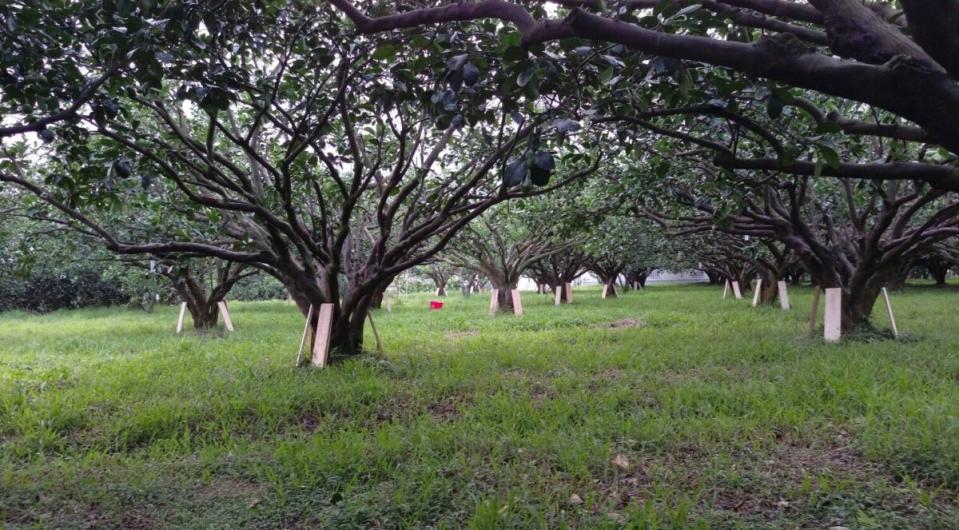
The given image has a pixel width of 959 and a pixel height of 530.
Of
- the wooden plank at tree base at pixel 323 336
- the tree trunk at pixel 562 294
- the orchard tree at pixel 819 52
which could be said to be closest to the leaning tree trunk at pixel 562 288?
the tree trunk at pixel 562 294

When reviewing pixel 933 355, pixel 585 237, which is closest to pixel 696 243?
pixel 585 237

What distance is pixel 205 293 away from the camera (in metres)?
13.0

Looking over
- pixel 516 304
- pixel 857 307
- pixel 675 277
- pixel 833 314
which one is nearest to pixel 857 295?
pixel 857 307

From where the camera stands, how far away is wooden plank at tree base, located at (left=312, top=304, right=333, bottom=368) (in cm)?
670

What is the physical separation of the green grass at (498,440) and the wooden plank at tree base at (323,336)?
206mm

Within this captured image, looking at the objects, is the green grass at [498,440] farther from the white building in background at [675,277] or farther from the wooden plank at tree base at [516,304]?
the white building in background at [675,277]

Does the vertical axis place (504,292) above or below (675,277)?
below

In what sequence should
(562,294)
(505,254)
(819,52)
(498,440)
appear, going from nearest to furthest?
1. (819,52)
2. (498,440)
3. (505,254)
4. (562,294)

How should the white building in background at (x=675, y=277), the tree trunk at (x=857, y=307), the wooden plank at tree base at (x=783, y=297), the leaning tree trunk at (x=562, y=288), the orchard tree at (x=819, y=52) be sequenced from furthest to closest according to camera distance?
1. the white building in background at (x=675, y=277)
2. the leaning tree trunk at (x=562, y=288)
3. the wooden plank at tree base at (x=783, y=297)
4. the tree trunk at (x=857, y=307)
5. the orchard tree at (x=819, y=52)

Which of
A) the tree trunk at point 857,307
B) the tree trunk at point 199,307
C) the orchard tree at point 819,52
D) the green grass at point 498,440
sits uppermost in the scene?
the orchard tree at point 819,52

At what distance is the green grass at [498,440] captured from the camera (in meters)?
3.03

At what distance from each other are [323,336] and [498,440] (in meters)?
3.35

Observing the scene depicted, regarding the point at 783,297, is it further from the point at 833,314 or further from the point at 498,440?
the point at 498,440

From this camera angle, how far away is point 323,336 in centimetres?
670
